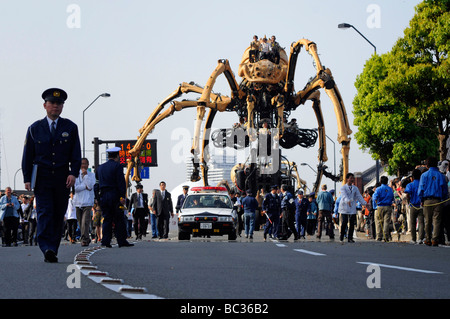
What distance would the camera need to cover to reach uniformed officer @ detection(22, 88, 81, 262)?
1090 centimetres

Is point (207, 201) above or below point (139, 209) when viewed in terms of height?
above

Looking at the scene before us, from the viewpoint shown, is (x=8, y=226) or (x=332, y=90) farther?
(x=332, y=90)

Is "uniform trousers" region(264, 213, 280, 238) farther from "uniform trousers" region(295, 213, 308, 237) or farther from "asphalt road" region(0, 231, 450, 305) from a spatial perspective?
"asphalt road" region(0, 231, 450, 305)

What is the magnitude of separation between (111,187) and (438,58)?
88.9ft

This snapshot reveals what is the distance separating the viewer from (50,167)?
11.0 metres

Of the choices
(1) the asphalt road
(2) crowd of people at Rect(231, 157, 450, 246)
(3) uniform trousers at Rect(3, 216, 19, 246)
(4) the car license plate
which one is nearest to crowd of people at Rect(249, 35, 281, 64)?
(2) crowd of people at Rect(231, 157, 450, 246)

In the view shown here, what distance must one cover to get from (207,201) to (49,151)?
16957 millimetres

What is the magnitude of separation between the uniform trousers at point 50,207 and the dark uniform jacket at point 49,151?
112 mm

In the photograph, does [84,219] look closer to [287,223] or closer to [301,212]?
[287,223]

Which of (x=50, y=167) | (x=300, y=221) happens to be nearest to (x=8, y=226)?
(x=300, y=221)

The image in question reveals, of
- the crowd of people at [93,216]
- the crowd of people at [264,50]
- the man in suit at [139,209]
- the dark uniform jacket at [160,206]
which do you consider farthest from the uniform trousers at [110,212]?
the crowd of people at [264,50]
